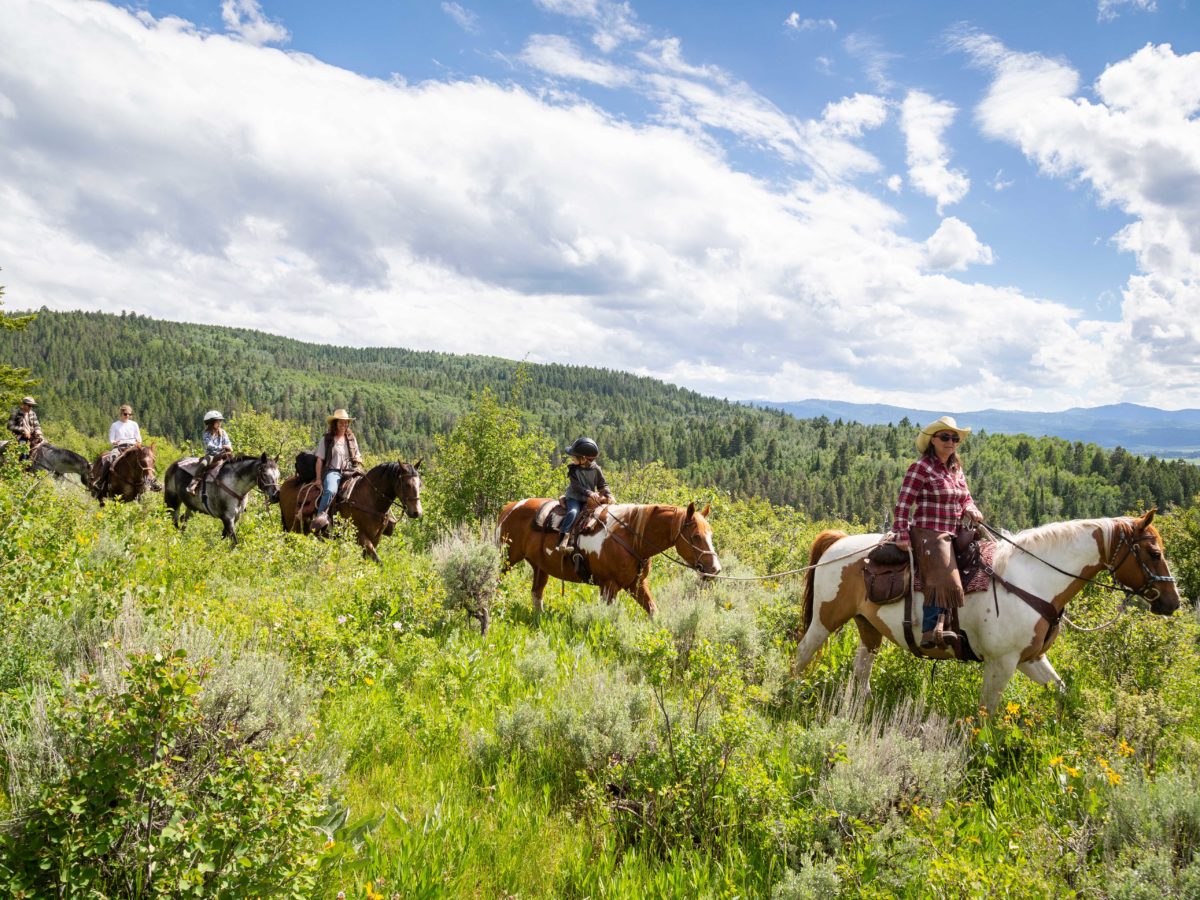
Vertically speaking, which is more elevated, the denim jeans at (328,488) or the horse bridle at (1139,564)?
the horse bridle at (1139,564)

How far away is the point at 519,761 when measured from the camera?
16.1ft

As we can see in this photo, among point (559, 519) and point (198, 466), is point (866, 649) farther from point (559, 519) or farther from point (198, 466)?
point (198, 466)

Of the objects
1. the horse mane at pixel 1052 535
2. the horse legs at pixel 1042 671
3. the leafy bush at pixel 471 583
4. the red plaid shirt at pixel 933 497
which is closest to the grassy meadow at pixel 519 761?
the horse legs at pixel 1042 671

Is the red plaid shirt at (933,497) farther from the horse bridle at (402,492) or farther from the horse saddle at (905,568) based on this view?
the horse bridle at (402,492)

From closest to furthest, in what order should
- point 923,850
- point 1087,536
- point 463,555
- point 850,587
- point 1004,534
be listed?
1. point 923,850
2. point 1087,536
3. point 1004,534
4. point 850,587
5. point 463,555

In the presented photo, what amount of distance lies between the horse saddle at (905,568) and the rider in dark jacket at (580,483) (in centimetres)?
445

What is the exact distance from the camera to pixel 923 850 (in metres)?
3.63

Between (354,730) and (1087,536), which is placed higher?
(1087,536)

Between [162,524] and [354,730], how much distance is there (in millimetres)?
6735

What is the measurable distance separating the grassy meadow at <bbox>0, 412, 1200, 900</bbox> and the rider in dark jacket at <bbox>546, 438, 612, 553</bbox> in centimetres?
238

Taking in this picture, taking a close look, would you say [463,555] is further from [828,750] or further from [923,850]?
[923,850]

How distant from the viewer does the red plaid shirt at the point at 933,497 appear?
6418 millimetres

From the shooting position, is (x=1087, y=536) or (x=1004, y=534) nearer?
(x=1087, y=536)

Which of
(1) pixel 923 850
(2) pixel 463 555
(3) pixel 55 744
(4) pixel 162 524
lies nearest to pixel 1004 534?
(1) pixel 923 850
